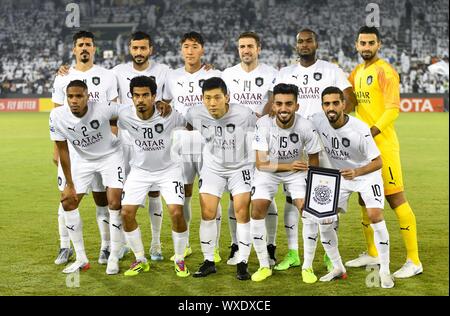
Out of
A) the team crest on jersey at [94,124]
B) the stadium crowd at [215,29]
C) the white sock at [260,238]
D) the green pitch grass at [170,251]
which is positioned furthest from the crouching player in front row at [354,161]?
the stadium crowd at [215,29]

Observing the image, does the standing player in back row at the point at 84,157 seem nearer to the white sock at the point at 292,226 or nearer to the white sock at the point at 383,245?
the white sock at the point at 292,226

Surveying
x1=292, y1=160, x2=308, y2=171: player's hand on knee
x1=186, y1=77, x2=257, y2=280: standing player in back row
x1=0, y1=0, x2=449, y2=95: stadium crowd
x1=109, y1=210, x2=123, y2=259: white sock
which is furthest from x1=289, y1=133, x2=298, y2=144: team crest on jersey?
x1=0, y1=0, x2=449, y2=95: stadium crowd

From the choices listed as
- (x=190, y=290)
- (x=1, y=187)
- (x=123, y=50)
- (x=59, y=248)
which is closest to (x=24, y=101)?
(x=123, y=50)

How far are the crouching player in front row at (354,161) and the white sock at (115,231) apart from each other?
5.85ft

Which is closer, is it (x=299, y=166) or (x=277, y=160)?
(x=299, y=166)

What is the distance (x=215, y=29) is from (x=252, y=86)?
3058 cm

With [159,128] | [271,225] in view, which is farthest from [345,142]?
[159,128]

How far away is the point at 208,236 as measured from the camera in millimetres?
6133

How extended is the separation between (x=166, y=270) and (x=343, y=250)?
194 cm

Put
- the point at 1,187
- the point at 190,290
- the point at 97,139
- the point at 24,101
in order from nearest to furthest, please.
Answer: the point at 190,290, the point at 97,139, the point at 1,187, the point at 24,101

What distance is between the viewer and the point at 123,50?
3381 centimetres

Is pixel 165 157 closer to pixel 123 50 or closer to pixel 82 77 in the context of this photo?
pixel 82 77

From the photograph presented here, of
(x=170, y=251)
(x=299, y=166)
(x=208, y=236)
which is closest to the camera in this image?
(x=299, y=166)

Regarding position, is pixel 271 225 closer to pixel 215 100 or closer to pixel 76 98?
pixel 215 100
